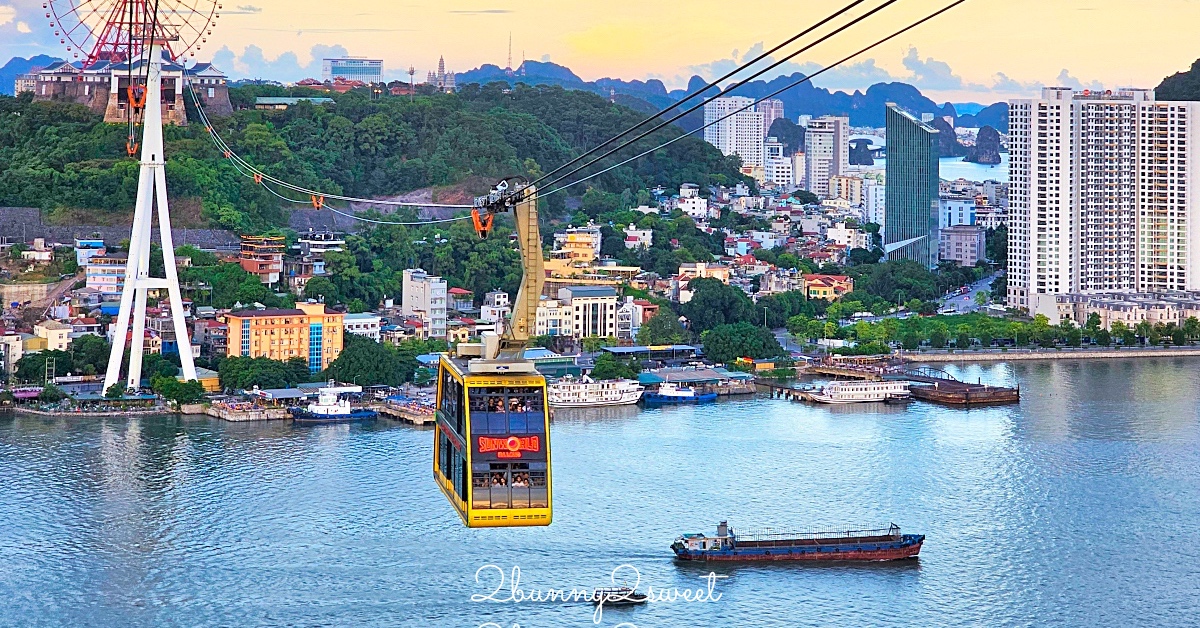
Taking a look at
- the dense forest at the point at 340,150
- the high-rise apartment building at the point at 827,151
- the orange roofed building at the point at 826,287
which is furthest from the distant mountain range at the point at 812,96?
the orange roofed building at the point at 826,287

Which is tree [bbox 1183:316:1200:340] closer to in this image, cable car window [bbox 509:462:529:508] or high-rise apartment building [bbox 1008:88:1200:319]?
high-rise apartment building [bbox 1008:88:1200:319]

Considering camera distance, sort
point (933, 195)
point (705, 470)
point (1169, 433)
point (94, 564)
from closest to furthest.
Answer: point (94, 564), point (705, 470), point (1169, 433), point (933, 195)

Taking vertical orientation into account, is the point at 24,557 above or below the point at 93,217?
below

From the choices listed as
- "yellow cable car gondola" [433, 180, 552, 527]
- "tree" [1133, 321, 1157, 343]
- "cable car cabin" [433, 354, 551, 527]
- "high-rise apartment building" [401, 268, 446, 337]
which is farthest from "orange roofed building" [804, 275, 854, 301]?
"cable car cabin" [433, 354, 551, 527]

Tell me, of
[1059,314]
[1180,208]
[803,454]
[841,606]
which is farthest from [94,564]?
[1180,208]

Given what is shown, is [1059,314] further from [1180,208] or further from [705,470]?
[705,470]

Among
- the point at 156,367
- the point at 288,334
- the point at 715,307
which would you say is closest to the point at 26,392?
the point at 156,367

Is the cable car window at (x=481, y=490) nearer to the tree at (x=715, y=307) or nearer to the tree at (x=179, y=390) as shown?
the tree at (x=179, y=390)
